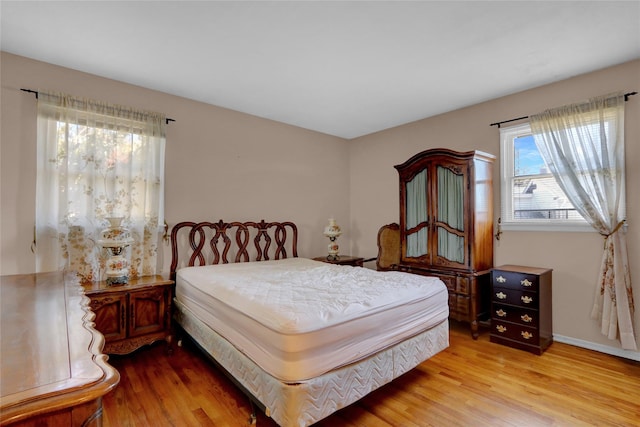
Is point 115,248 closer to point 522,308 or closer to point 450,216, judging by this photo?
point 450,216

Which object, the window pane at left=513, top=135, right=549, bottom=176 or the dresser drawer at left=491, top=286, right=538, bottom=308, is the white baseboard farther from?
the window pane at left=513, top=135, right=549, bottom=176

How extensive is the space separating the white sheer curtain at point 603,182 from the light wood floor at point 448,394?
468 mm

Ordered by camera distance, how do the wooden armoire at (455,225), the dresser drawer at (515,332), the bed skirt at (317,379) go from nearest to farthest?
the bed skirt at (317,379)
the dresser drawer at (515,332)
the wooden armoire at (455,225)

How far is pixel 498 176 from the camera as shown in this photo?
348 cm

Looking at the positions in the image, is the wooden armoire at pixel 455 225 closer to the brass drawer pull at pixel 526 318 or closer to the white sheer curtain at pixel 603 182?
the brass drawer pull at pixel 526 318

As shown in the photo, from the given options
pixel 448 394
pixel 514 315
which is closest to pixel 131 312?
pixel 448 394

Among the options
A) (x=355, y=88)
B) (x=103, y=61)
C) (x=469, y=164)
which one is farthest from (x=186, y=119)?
(x=469, y=164)

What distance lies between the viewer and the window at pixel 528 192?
10.1 feet

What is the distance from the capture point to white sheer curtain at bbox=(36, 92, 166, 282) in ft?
8.62

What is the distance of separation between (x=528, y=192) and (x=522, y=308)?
1.26m

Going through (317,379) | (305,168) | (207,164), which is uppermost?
(305,168)

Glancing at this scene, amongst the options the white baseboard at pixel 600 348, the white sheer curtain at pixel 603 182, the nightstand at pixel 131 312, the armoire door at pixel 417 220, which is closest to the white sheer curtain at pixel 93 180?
the nightstand at pixel 131 312

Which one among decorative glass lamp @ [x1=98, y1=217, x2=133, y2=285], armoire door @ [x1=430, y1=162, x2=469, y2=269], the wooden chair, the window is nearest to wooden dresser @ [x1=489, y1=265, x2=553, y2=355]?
armoire door @ [x1=430, y1=162, x2=469, y2=269]

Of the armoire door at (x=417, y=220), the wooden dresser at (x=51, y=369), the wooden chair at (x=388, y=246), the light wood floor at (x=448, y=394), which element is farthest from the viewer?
the wooden chair at (x=388, y=246)
